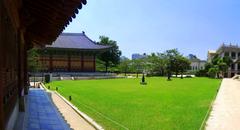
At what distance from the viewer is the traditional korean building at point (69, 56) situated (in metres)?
59.1

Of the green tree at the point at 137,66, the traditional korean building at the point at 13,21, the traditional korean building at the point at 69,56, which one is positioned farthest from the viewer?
the green tree at the point at 137,66

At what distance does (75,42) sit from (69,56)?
4002 millimetres

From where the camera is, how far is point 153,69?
79.1 m

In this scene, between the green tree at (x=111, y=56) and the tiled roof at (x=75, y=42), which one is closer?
the tiled roof at (x=75, y=42)

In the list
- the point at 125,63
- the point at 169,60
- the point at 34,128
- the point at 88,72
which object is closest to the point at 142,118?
the point at 34,128

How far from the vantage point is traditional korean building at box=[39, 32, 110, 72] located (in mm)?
59062

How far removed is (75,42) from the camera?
63.6 m

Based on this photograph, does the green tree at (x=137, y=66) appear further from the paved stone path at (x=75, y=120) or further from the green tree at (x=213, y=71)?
the paved stone path at (x=75, y=120)

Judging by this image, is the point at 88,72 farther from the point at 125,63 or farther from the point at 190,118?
the point at 190,118

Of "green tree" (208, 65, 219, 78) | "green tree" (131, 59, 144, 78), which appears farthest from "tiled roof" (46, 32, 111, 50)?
"green tree" (208, 65, 219, 78)

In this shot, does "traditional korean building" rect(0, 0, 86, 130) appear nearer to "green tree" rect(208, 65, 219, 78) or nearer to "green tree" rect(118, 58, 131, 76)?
"green tree" rect(208, 65, 219, 78)

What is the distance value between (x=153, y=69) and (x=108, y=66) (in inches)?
335

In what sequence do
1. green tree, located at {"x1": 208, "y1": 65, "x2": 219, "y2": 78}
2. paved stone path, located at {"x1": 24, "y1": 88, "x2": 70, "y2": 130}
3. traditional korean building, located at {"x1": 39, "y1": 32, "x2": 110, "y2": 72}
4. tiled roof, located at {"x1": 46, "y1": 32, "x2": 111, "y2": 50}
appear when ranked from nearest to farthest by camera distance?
paved stone path, located at {"x1": 24, "y1": 88, "x2": 70, "y2": 130} → traditional korean building, located at {"x1": 39, "y1": 32, "x2": 110, "y2": 72} → tiled roof, located at {"x1": 46, "y1": 32, "x2": 111, "y2": 50} → green tree, located at {"x1": 208, "y1": 65, "x2": 219, "y2": 78}

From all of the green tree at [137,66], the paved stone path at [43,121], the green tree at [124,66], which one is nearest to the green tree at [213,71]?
the green tree at [137,66]
